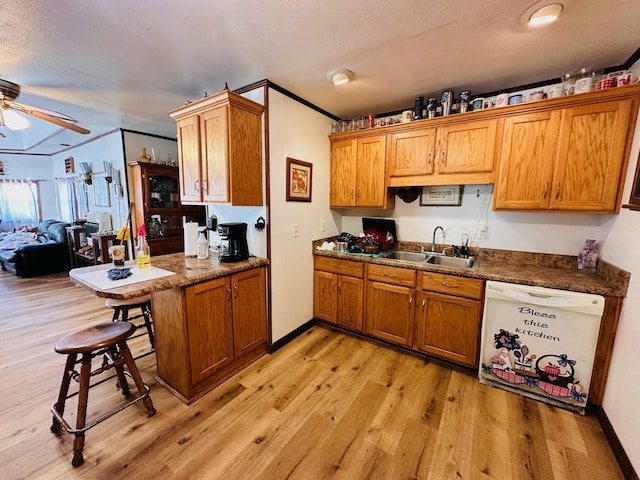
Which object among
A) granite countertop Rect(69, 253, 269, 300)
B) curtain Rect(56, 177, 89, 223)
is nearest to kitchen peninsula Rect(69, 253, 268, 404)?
granite countertop Rect(69, 253, 269, 300)

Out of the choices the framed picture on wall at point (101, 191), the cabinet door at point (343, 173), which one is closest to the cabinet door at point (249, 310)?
the cabinet door at point (343, 173)

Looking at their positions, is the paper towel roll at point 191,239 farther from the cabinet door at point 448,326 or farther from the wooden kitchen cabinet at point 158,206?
the cabinet door at point 448,326

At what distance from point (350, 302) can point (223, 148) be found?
6.29 ft

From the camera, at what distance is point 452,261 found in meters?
2.68

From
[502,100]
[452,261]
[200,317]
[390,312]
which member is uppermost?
[502,100]

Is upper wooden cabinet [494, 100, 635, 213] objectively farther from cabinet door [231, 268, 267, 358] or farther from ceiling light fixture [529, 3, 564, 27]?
cabinet door [231, 268, 267, 358]

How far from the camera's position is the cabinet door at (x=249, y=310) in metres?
2.20

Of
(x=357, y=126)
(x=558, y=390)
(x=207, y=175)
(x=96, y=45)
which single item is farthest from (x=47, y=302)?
(x=558, y=390)

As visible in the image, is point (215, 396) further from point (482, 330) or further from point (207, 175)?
point (482, 330)

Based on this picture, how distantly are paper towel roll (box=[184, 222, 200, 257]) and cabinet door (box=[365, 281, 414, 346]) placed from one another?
169cm

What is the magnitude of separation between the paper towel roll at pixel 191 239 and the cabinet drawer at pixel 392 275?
1657mm

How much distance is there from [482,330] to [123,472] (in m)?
2.48

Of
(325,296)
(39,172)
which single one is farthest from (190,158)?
(39,172)

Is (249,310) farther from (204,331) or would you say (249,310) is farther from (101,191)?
(101,191)
